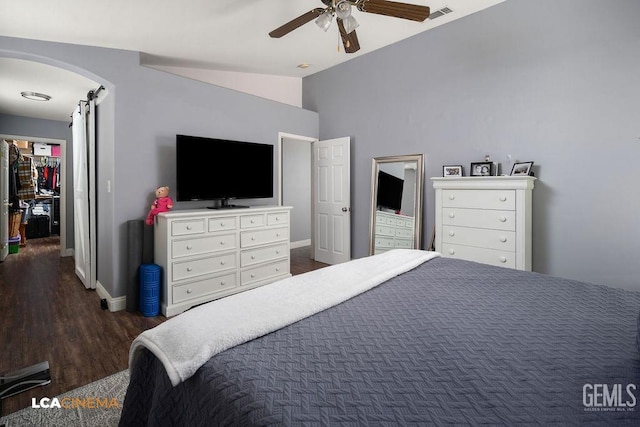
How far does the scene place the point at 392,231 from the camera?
4309 mm

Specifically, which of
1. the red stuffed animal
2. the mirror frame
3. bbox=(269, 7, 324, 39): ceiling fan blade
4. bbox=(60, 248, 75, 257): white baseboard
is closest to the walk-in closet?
bbox=(60, 248, 75, 257): white baseboard

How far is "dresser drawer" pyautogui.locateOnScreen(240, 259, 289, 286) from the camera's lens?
12.0 feet

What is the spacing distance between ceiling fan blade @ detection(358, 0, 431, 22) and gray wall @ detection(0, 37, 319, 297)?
216 cm

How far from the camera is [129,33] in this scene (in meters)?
2.92

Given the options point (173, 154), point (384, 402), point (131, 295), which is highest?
point (173, 154)

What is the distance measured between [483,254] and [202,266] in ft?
8.74

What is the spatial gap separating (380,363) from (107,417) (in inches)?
65.2

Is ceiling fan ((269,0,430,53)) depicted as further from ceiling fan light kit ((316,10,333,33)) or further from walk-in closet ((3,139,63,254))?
walk-in closet ((3,139,63,254))

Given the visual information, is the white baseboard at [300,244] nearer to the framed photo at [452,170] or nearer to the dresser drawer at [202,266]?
the dresser drawer at [202,266]

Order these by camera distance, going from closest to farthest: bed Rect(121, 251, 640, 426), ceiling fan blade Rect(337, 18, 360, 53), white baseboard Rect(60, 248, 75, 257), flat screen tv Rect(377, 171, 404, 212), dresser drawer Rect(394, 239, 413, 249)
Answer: bed Rect(121, 251, 640, 426), ceiling fan blade Rect(337, 18, 360, 53), dresser drawer Rect(394, 239, 413, 249), flat screen tv Rect(377, 171, 404, 212), white baseboard Rect(60, 248, 75, 257)

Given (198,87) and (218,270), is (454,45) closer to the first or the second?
(198,87)

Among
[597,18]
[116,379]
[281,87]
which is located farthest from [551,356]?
[281,87]

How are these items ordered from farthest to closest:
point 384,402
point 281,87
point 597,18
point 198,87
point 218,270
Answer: point 281,87
point 198,87
point 218,270
point 597,18
point 384,402

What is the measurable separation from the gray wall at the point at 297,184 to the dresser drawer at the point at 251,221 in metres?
2.49
